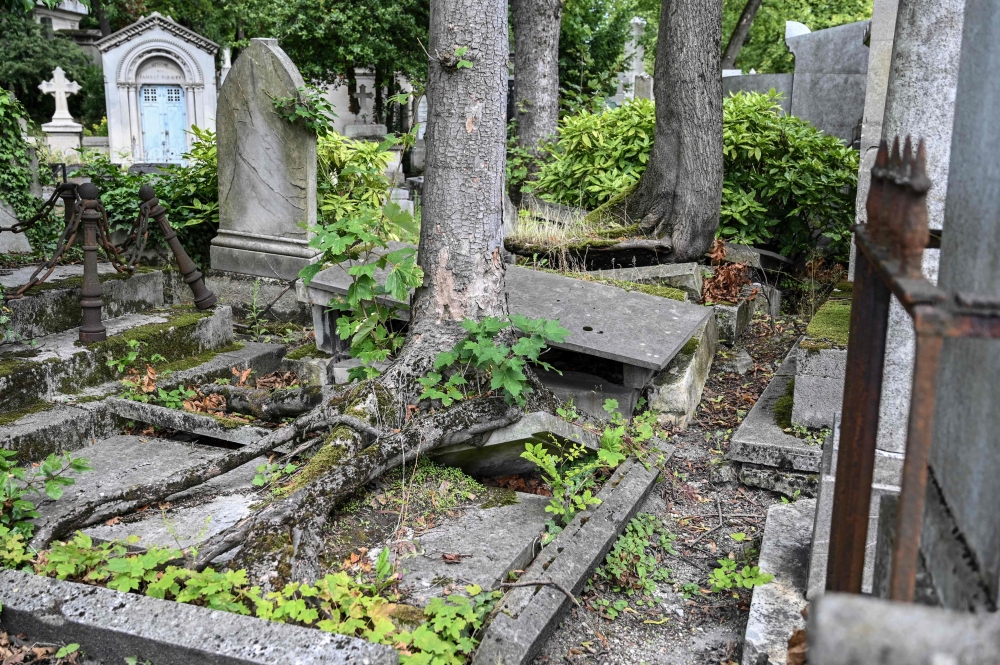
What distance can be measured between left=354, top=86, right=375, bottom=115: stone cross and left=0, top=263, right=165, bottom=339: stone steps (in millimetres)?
15737

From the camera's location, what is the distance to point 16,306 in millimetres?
5531

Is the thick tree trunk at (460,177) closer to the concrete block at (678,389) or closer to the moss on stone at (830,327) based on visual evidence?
the concrete block at (678,389)

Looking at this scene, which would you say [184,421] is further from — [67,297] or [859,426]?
[859,426]

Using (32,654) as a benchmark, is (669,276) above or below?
above

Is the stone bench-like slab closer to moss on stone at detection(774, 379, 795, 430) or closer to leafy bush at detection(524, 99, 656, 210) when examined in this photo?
moss on stone at detection(774, 379, 795, 430)

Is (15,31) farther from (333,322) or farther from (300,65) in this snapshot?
(333,322)

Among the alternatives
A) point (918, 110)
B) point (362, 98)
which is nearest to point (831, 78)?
point (918, 110)

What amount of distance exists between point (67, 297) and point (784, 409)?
185 inches

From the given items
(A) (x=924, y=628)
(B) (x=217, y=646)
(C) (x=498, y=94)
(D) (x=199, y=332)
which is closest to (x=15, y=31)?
(D) (x=199, y=332)

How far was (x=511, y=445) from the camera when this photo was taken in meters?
4.53

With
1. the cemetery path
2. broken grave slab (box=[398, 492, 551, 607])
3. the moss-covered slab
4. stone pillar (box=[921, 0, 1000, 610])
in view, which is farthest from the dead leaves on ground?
stone pillar (box=[921, 0, 1000, 610])

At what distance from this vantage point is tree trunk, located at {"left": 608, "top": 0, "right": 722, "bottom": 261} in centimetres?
749

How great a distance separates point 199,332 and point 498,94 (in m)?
3.01

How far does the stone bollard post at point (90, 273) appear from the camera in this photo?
5488 mm
